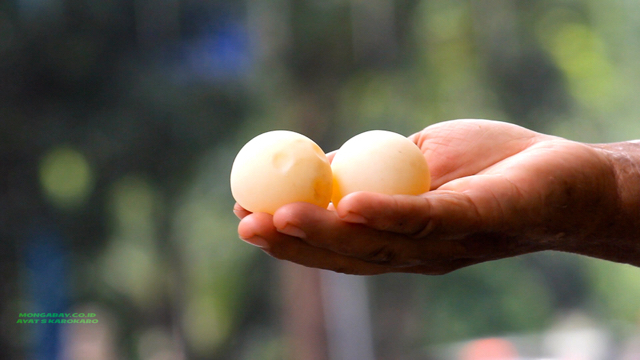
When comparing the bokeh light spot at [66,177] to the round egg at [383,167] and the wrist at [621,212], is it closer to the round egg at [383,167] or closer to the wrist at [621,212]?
the round egg at [383,167]

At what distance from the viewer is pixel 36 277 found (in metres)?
1.72

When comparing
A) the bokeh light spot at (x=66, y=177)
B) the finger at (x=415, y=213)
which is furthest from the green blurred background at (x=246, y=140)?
the finger at (x=415, y=213)

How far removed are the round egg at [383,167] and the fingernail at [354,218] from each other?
13 cm

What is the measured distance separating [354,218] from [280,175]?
0.15 meters

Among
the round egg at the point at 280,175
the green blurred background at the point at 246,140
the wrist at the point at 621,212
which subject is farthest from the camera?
the green blurred background at the point at 246,140

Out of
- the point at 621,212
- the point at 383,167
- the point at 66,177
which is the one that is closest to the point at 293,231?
the point at 383,167

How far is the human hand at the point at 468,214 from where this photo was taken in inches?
24.2

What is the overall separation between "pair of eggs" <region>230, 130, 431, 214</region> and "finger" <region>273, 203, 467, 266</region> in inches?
3.4

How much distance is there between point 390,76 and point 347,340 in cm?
94

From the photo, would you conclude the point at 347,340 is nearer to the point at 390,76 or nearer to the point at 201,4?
the point at 390,76

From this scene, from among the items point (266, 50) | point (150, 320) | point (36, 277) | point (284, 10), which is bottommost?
point (150, 320)

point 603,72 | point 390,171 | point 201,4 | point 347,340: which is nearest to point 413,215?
point 390,171

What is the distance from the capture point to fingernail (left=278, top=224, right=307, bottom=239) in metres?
0.61

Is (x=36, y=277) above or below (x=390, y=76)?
below
